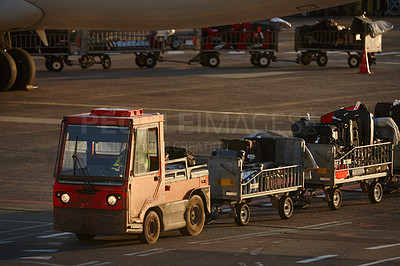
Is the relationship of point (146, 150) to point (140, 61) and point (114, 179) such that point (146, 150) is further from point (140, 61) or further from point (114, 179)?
point (140, 61)

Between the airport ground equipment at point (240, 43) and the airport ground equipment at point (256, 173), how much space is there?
31.2 meters

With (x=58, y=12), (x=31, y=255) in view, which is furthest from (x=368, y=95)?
(x=31, y=255)

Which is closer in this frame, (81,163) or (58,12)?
(81,163)

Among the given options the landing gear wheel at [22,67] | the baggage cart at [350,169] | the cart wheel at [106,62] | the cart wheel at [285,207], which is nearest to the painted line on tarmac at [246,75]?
the cart wheel at [106,62]

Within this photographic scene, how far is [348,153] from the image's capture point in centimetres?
1842

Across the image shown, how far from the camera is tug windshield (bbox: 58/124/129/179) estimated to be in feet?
46.4

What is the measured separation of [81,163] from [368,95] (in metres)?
23.9

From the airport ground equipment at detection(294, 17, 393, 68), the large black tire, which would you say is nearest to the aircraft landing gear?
the large black tire

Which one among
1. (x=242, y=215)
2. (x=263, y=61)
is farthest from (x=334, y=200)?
(x=263, y=61)

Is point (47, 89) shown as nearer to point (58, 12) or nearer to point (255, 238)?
point (58, 12)

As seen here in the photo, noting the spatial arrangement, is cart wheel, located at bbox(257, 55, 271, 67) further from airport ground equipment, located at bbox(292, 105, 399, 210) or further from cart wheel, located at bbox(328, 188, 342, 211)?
cart wheel, located at bbox(328, 188, 342, 211)

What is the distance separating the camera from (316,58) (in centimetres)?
5006

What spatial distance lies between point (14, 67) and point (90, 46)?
11.9m

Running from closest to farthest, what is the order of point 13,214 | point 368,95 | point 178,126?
point 13,214 → point 178,126 → point 368,95
